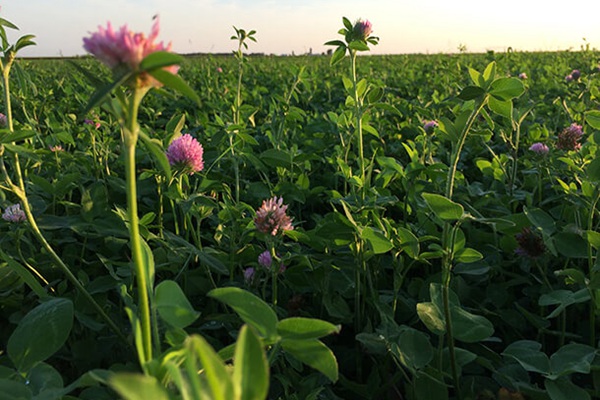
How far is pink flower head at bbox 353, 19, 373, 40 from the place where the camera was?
1356mm

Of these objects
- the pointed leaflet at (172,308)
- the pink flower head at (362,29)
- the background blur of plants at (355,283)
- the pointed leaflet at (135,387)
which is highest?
the pink flower head at (362,29)

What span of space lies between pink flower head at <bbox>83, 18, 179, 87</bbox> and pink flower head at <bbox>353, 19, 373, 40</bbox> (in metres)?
0.98

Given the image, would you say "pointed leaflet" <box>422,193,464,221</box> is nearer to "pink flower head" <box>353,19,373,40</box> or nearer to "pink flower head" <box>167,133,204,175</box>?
"pink flower head" <box>167,133,204,175</box>

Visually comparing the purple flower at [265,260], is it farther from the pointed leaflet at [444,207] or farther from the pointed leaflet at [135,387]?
the pointed leaflet at [135,387]

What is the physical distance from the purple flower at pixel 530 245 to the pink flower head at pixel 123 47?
0.93 metres

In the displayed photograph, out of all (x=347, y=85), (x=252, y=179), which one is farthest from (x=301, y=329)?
(x=252, y=179)

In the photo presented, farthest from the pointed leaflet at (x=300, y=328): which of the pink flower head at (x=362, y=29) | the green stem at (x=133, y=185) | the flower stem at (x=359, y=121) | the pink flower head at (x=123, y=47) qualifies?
the pink flower head at (x=362, y=29)

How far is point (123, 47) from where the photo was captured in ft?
1.39

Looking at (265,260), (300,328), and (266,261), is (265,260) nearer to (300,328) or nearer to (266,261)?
(266,261)

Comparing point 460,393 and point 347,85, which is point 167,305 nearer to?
point 460,393

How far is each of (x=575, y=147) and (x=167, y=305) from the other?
5.19ft

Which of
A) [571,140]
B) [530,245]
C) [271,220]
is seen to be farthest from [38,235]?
[571,140]

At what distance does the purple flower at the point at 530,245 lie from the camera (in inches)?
45.3

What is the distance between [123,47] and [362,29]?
3.33ft
